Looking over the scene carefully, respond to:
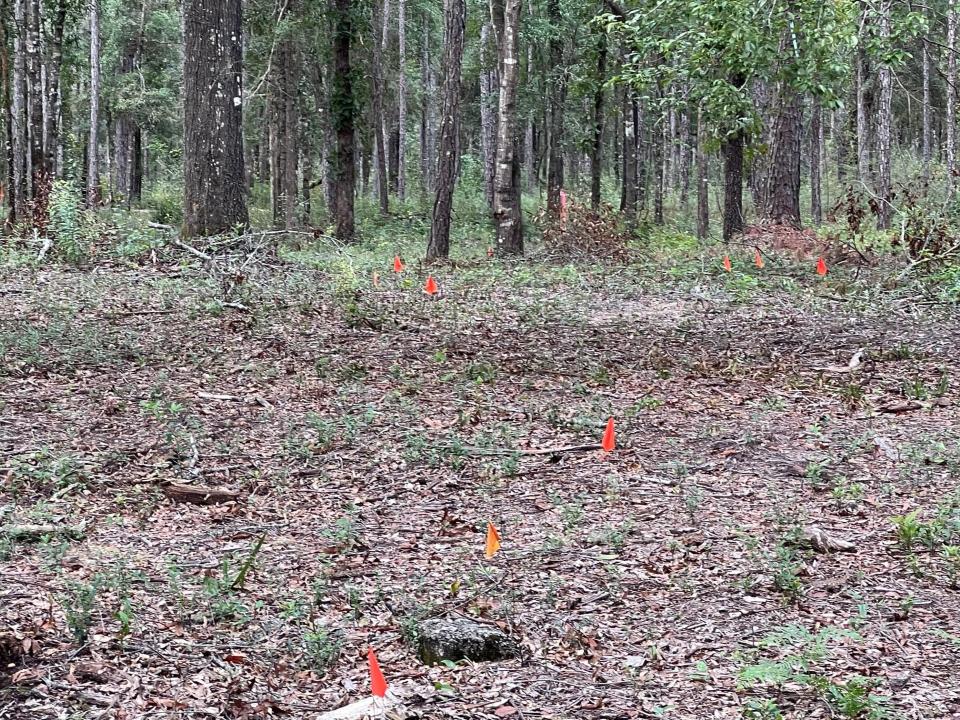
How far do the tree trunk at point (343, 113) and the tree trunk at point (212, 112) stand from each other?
7.44m

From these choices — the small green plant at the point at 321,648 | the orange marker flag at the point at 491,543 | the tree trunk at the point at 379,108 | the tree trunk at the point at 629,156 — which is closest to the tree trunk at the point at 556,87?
the tree trunk at the point at 629,156

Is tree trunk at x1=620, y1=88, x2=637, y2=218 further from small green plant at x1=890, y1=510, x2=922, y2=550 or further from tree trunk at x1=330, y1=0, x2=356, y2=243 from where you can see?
small green plant at x1=890, y1=510, x2=922, y2=550

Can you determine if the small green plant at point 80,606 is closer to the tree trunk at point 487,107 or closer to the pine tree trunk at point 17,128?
the pine tree trunk at point 17,128

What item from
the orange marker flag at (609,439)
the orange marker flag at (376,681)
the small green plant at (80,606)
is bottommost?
the orange marker flag at (376,681)

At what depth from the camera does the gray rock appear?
3885 millimetres

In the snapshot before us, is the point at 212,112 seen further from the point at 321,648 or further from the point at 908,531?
the point at 908,531

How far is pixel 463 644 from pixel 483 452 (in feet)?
8.64

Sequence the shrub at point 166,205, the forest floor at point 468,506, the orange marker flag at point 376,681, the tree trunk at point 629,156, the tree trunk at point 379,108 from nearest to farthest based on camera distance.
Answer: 1. the orange marker flag at point 376,681
2. the forest floor at point 468,506
3. the tree trunk at point 629,156
4. the tree trunk at point 379,108
5. the shrub at point 166,205

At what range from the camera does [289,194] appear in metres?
21.4

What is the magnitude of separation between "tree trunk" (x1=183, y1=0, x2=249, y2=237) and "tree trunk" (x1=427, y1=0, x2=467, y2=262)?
4.22 meters

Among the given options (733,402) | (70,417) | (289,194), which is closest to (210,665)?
(70,417)

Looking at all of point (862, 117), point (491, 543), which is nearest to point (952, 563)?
point (491, 543)

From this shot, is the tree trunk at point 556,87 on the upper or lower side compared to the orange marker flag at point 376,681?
upper

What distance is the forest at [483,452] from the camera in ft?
12.4
